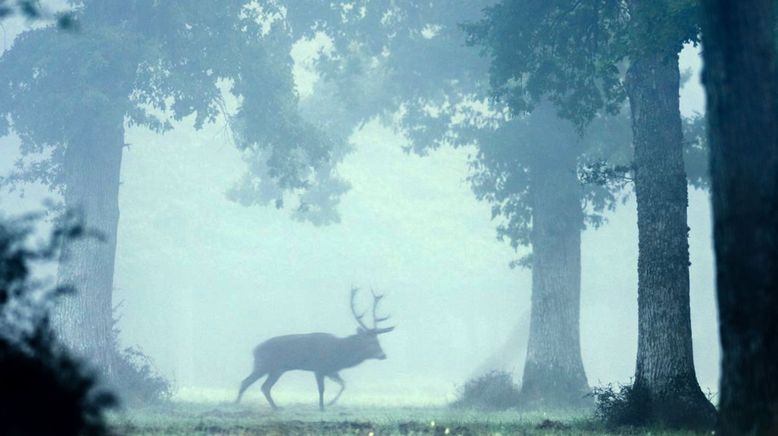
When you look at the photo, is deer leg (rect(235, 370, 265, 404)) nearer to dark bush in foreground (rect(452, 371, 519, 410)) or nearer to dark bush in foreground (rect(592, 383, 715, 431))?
dark bush in foreground (rect(452, 371, 519, 410))

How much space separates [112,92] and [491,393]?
1213cm

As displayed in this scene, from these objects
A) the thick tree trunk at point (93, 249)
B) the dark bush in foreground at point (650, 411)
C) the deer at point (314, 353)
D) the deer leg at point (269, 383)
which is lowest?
the dark bush in foreground at point (650, 411)

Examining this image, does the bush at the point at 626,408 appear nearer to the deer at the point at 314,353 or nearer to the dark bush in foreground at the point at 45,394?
the deer at the point at 314,353

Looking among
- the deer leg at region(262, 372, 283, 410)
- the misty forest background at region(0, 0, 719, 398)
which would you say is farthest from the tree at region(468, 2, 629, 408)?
the misty forest background at region(0, 0, 719, 398)

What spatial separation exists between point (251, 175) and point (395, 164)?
107 m

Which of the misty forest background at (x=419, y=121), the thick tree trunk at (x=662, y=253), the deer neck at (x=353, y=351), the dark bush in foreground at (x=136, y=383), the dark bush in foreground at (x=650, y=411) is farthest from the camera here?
the deer neck at (x=353, y=351)

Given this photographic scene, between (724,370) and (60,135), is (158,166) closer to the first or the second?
(60,135)

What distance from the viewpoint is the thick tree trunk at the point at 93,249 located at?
20.3 metres

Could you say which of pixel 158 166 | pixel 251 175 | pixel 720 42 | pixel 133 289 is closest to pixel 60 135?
pixel 251 175

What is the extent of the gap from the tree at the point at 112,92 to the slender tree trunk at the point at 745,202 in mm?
15844

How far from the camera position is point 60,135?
23406 mm

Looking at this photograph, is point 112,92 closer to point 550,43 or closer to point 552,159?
point 550,43

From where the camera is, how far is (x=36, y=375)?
393cm

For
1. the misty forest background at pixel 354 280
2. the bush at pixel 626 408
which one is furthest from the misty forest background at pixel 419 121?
the misty forest background at pixel 354 280
